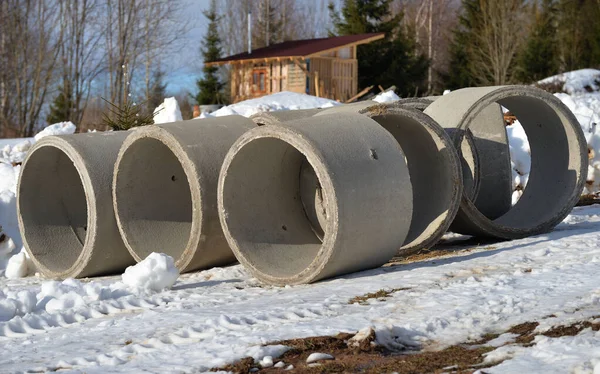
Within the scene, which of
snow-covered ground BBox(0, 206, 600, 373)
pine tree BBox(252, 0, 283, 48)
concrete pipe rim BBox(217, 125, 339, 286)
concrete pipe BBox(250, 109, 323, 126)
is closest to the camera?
snow-covered ground BBox(0, 206, 600, 373)

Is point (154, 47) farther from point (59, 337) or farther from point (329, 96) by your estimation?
point (59, 337)

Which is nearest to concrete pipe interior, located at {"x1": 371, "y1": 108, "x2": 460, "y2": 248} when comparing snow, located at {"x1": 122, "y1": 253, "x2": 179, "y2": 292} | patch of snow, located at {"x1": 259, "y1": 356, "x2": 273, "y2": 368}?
snow, located at {"x1": 122, "y1": 253, "x2": 179, "y2": 292}

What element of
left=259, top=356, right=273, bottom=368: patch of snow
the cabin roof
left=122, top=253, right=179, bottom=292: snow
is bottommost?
left=259, top=356, right=273, bottom=368: patch of snow

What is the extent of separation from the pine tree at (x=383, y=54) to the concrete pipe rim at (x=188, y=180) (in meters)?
30.9

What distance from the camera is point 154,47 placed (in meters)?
41.7

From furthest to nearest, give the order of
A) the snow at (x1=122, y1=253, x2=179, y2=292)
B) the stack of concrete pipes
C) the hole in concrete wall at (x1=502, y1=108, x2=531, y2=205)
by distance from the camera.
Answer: the hole in concrete wall at (x1=502, y1=108, x2=531, y2=205) → the stack of concrete pipes → the snow at (x1=122, y1=253, x2=179, y2=292)

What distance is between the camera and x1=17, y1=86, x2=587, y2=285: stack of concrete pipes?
6730 millimetres

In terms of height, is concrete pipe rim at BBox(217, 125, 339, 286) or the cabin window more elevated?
the cabin window

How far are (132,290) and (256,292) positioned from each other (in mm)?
913

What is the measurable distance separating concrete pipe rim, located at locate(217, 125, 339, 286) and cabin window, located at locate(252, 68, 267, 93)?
31.3 m

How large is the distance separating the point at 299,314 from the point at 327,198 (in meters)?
1.19

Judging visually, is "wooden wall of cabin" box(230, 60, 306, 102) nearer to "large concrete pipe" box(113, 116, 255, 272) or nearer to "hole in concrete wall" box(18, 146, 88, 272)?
"hole in concrete wall" box(18, 146, 88, 272)

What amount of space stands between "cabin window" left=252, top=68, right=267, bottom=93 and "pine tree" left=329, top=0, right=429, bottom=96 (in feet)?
14.3

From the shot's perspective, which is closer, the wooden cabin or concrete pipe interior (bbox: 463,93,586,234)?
concrete pipe interior (bbox: 463,93,586,234)
